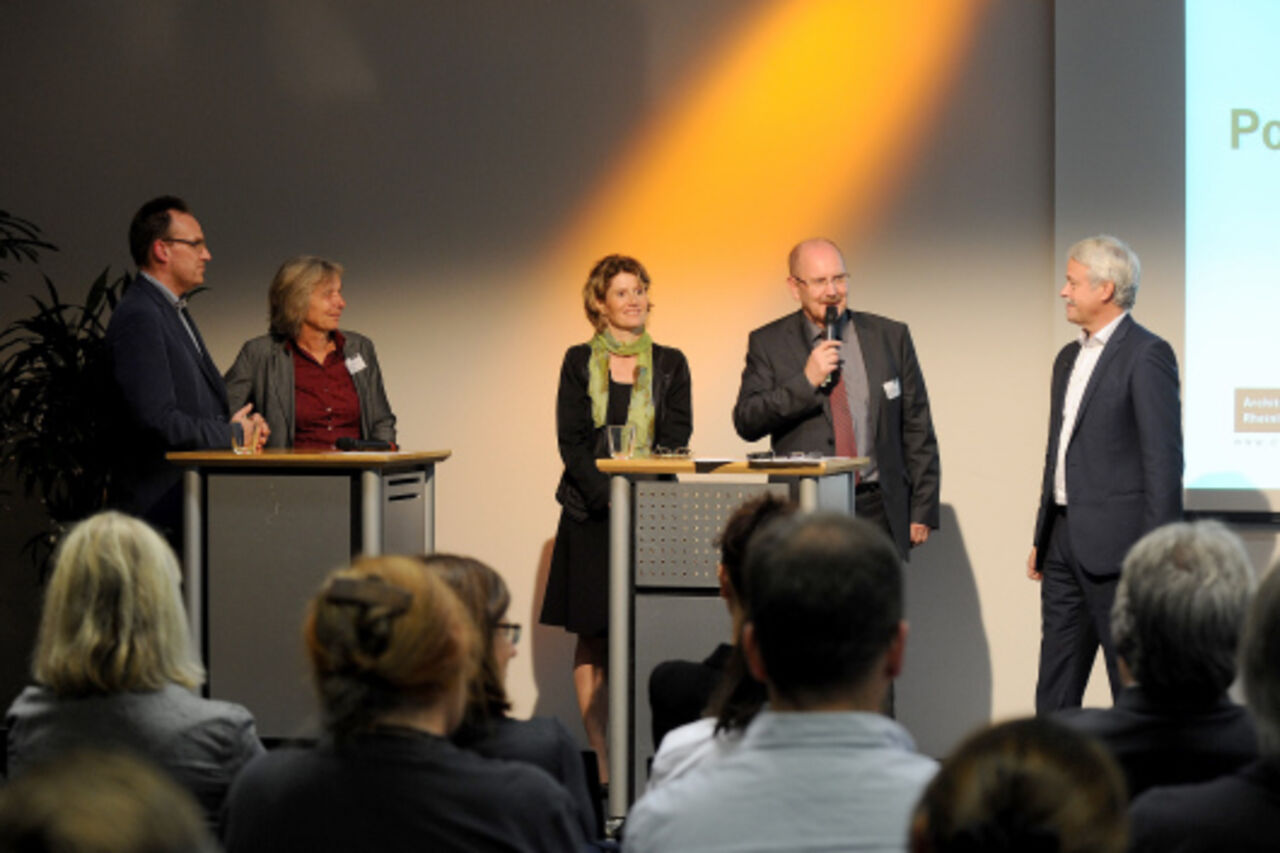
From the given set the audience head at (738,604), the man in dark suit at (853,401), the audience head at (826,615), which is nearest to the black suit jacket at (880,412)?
the man in dark suit at (853,401)

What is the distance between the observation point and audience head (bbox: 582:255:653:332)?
527cm

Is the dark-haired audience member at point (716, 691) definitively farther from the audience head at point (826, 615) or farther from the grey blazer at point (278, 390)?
the grey blazer at point (278, 390)

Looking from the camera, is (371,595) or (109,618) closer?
(371,595)

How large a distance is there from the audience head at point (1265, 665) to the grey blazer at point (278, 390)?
3785 mm

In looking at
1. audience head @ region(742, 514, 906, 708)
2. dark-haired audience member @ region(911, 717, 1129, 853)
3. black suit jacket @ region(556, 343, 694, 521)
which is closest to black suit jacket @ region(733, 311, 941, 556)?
black suit jacket @ region(556, 343, 694, 521)

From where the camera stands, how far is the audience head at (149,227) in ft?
15.5

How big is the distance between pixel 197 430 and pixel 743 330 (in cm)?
240

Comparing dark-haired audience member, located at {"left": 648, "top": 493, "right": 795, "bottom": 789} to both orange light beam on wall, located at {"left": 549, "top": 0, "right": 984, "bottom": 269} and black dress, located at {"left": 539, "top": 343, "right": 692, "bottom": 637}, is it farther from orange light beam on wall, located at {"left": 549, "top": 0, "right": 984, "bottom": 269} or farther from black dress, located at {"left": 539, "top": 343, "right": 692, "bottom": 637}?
orange light beam on wall, located at {"left": 549, "top": 0, "right": 984, "bottom": 269}

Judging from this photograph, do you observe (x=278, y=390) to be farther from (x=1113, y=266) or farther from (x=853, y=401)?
(x=1113, y=266)

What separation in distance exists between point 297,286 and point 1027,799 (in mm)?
4334

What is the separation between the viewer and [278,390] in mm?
5180

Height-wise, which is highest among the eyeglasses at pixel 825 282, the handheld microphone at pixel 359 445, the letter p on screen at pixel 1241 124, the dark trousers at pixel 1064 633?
the letter p on screen at pixel 1241 124

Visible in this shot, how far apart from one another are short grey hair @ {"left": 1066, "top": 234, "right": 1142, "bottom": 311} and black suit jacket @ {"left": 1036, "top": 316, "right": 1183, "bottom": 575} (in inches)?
4.1

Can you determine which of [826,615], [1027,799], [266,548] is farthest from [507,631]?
[266,548]
